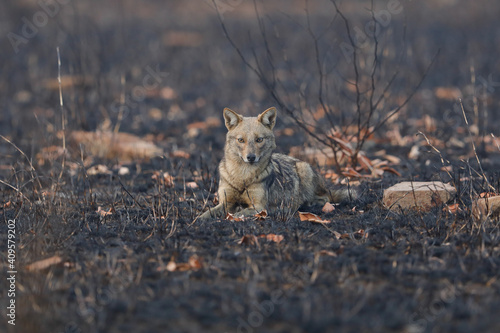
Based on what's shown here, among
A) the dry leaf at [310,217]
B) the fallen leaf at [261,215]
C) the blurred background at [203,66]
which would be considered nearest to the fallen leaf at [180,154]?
the blurred background at [203,66]

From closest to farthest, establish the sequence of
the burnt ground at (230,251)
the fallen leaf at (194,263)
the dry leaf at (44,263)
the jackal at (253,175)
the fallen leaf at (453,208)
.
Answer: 1. the burnt ground at (230,251)
2. the dry leaf at (44,263)
3. the fallen leaf at (194,263)
4. the fallen leaf at (453,208)
5. the jackal at (253,175)

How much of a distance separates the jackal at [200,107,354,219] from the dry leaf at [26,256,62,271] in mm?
1818

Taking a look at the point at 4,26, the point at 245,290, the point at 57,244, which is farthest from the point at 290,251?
the point at 4,26

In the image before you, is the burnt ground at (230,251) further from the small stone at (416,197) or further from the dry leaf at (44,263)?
the small stone at (416,197)

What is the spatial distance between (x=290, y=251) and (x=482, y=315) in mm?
1703

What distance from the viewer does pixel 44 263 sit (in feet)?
15.9

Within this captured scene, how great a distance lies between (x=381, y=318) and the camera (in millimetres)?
3918

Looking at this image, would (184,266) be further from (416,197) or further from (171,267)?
(416,197)

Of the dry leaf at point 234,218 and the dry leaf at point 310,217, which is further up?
the dry leaf at point 310,217

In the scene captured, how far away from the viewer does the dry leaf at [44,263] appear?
15.6 ft

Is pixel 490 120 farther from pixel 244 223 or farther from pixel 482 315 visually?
pixel 482 315

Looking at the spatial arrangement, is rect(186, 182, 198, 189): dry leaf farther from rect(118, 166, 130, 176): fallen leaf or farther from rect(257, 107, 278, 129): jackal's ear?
rect(257, 107, 278, 129): jackal's ear

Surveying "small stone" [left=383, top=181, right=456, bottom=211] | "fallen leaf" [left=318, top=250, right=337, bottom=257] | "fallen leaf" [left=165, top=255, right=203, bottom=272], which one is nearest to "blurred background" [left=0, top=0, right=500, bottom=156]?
"small stone" [left=383, top=181, right=456, bottom=211]

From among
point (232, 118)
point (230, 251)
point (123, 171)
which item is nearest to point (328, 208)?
point (232, 118)
